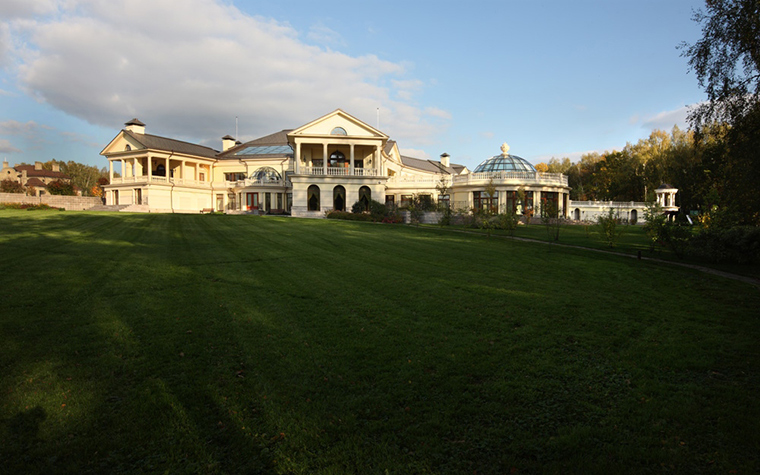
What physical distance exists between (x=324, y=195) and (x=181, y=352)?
123 ft

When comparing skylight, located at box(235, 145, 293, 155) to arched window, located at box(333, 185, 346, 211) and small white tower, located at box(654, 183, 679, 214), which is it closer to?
arched window, located at box(333, 185, 346, 211)

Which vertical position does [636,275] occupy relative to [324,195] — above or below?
below

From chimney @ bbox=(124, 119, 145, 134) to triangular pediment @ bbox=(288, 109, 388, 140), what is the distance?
26460 millimetres

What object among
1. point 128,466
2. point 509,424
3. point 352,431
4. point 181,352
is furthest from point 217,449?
point 509,424

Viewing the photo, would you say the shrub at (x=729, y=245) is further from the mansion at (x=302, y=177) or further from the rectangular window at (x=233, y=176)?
the rectangular window at (x=233, y=176)

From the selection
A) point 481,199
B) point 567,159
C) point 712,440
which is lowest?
point 712,440

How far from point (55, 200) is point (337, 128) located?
3135 cm

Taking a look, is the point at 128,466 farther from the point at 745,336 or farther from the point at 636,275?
the point at 636,275

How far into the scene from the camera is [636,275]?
35.6 ft

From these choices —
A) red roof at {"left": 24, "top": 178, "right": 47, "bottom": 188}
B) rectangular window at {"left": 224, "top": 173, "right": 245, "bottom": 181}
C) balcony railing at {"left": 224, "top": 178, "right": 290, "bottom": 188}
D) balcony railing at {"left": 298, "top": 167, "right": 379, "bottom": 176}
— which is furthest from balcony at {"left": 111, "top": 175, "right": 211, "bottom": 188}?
red roof at {"left": 24, "top": 178, "right": 47, "bottom": 188}

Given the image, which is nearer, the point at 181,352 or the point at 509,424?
the point at 509,424

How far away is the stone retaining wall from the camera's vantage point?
125 feet

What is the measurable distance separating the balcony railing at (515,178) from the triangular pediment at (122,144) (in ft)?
134

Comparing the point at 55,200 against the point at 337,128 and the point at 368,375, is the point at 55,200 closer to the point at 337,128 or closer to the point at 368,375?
the point at 337,128
